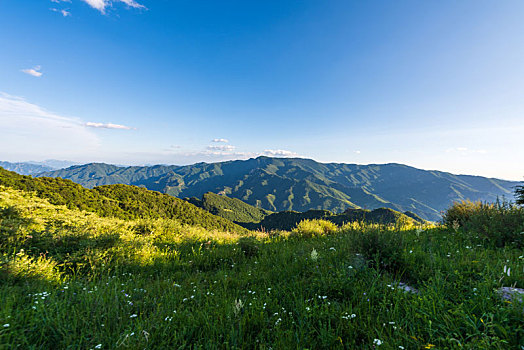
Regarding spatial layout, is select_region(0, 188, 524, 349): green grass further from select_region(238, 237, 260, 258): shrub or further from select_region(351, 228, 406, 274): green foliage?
select_region(238, 237, 260, 258): shrub

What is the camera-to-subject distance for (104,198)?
106 ft

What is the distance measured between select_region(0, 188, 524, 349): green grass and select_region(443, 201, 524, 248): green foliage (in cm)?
38

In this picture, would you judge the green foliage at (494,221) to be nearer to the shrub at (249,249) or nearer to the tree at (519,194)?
the tree at (519,194)

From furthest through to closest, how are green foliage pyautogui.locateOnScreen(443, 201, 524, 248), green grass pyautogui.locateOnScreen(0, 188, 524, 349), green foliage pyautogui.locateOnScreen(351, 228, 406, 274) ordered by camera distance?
green foliage pyautogui.locateOnScreen(443, 201, 524, 248)
green foliage pyautogui.locateOnScreen(351, 228, 406, 274)
green grass pyautogui.locateOnScreen(0, 188, 524, 349)

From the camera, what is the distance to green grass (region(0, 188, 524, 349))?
202 cm

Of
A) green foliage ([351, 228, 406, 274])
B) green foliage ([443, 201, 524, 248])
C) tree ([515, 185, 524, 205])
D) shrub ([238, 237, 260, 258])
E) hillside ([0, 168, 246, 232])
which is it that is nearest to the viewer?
green foliage ([351, 228, 406, 274])

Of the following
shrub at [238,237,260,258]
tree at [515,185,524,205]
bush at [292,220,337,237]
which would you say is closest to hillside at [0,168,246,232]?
shrub at [238,237,260,258]

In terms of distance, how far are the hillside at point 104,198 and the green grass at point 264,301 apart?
19.6 ft

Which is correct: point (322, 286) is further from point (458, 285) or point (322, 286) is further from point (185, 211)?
point (185, 211)

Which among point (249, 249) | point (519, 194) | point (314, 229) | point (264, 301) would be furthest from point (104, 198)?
point (519, 194)

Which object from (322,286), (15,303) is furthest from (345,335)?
(15,303)

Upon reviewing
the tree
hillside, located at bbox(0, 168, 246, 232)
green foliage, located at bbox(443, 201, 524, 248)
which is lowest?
hillside, located at bbox(0, 168, 246, 232)

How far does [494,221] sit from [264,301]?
667 cm

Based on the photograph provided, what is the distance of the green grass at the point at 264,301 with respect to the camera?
Result: 2021mm
